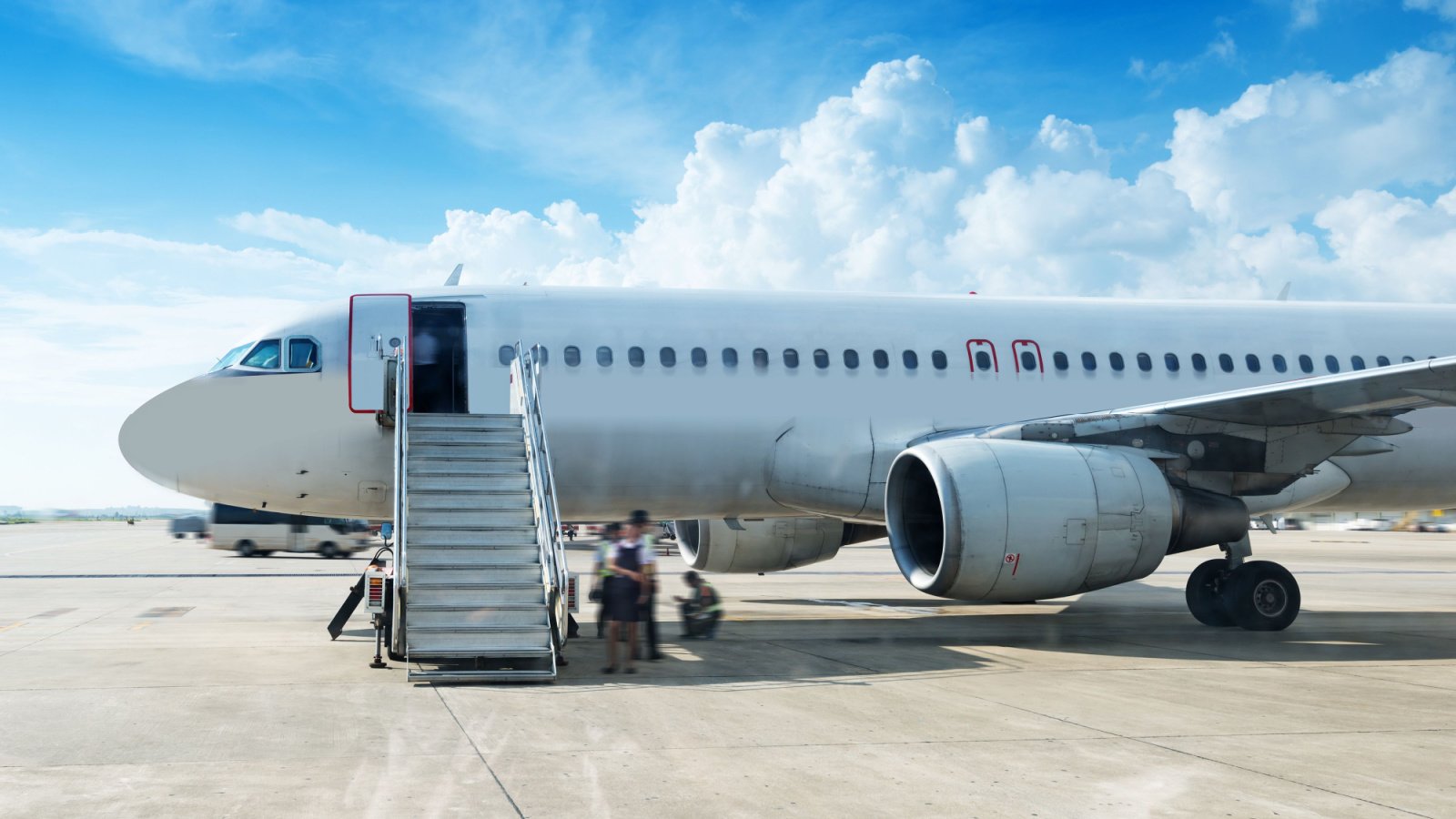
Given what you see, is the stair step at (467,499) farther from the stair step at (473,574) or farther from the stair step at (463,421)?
the stair step at (463,421)

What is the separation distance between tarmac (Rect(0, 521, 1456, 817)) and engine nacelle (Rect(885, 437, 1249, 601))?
0.73 meters

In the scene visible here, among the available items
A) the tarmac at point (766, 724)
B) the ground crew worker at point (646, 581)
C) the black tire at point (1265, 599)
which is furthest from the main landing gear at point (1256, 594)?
the ground crew worker at point (646, 581)

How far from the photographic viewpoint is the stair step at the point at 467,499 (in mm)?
10828

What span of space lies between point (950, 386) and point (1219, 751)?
765 centimetres

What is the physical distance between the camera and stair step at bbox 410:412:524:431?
468 inches

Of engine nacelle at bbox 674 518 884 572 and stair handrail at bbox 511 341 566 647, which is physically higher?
stair handrail at bbox 511 341 566 647

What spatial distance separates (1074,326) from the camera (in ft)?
47.9

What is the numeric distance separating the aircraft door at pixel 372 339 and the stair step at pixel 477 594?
10.7ft

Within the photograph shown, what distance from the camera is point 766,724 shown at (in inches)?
288

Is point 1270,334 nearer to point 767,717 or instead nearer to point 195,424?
point 767,717

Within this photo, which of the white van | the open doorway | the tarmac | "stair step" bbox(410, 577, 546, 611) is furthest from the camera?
the white van

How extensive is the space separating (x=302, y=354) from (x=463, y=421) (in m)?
1.95

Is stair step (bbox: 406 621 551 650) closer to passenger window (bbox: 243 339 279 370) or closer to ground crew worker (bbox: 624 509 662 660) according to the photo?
ground crew worker (bbox: 624 509 662 660)

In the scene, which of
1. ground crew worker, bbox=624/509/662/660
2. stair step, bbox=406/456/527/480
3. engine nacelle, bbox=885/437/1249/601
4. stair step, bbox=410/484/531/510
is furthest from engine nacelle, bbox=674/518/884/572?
ground crew worker, bbox=624/509/662/660
